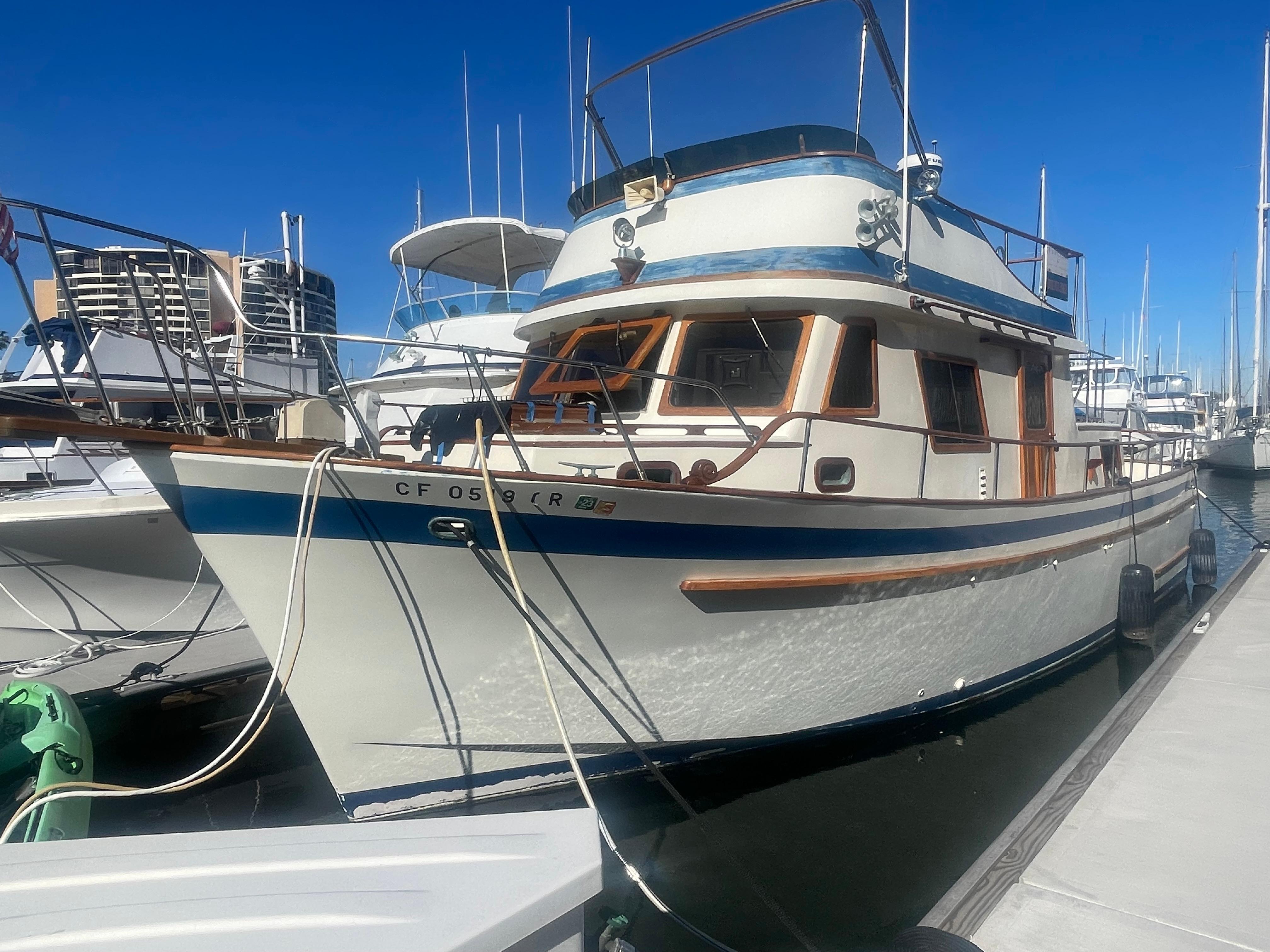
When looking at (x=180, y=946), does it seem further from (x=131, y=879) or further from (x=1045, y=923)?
(x=1045, y=923)

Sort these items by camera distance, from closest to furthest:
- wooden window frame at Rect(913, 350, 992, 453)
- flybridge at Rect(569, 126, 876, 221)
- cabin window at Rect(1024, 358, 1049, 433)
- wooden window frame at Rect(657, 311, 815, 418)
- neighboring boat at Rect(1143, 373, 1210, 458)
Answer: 1. wooden window frame at Rect(657, 311, 815, 418)
2. wooden window frame at Rect(913, 350, 992, 453)
3. flybridge at Rect(569, 126, 876, 221)
4. cabin window at Rect(1024, 358, 1049, 433)
5. neighboring boat at Rect(1143, 373, 1210, 458)

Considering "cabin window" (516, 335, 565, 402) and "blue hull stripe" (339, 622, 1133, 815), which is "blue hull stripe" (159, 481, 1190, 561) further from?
"cabin window" (516, 335, 565, 402)

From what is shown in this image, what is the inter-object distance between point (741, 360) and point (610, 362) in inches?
37.2

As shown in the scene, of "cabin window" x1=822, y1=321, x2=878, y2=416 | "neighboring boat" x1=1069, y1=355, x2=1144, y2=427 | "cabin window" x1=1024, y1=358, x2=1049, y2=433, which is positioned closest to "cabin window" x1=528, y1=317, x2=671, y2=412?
"cabin window" x1=822, y1=321, x2=878, y2=416

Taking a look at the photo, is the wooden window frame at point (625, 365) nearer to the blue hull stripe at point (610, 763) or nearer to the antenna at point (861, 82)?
the antenna at point (861, 82)

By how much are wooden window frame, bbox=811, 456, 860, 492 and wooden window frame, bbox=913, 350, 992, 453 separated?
0.63m

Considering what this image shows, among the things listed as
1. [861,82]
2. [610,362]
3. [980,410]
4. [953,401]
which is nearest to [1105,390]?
[980,410]

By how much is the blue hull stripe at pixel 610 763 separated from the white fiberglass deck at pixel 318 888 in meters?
2.24

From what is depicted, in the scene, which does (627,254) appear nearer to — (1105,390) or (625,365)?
(625,365)

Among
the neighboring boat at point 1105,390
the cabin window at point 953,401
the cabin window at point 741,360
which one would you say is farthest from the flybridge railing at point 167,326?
the neighboring boat at point 1105,390

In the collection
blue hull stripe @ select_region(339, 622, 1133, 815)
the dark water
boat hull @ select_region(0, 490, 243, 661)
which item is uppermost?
boat hull @ select_region(0, 490, 243, 661)

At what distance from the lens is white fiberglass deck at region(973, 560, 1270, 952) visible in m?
2.66

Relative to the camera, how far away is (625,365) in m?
5.43

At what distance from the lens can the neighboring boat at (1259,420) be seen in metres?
27.5
